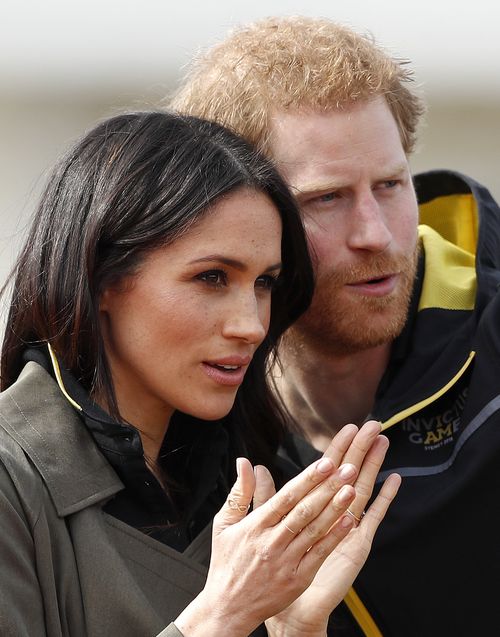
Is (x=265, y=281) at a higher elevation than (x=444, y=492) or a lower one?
higher

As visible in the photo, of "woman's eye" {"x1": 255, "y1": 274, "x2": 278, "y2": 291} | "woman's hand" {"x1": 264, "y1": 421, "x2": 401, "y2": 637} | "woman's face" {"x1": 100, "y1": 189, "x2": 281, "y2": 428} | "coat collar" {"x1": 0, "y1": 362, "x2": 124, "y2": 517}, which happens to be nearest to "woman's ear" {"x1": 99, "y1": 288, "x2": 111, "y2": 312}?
"woman's face" {"x1": 100, "y1": 189, "x2": 281, "y2": 428}

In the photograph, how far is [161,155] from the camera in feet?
8.14

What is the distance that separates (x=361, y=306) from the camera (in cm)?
301

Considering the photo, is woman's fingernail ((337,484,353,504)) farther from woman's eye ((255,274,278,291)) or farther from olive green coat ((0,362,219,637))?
woman's eye ((255,274,278,291))

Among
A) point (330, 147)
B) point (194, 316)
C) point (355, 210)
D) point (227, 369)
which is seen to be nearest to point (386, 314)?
point (355, 210)

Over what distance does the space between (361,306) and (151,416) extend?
672 millimetres

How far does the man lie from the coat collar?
29.5 inches

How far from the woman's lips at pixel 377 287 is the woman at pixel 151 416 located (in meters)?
0.40

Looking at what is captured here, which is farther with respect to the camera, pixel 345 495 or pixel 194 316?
pixel 194 316

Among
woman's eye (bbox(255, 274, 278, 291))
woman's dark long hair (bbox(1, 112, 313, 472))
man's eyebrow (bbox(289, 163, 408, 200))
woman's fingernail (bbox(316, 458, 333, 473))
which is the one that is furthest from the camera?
man's eyebrow (bbox(289, 163, 408, 200))

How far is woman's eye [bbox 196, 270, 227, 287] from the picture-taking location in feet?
7.97

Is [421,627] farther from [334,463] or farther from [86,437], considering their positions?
[86,437]

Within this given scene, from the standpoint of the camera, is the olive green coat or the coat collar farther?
the coat collar

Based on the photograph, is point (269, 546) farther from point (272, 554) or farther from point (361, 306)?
point (361, 306)
